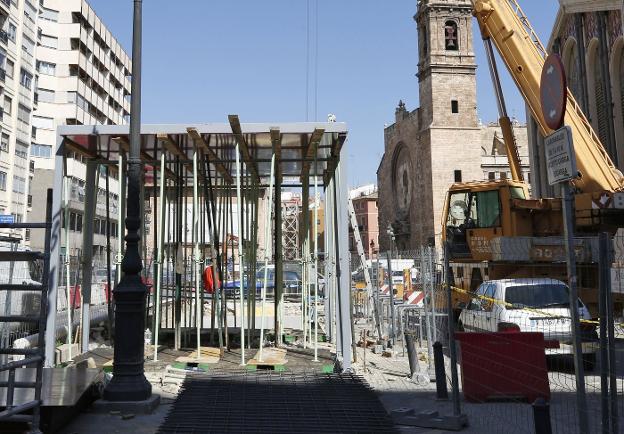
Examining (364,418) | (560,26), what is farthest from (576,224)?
(560,26)

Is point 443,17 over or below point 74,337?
over

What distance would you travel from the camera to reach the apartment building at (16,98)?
120 feet

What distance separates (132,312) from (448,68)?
166 ft

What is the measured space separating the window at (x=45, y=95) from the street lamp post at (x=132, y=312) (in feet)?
145

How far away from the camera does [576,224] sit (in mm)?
15406

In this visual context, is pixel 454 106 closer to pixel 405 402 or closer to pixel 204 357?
pixel 204 357

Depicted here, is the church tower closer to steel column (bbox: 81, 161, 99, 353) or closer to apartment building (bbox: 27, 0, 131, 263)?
apartment building (bbox: 27, 0, 131, 263)

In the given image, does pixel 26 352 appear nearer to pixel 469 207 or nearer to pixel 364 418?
pixel 364 418

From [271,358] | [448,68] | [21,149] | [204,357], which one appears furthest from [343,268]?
[448,68]

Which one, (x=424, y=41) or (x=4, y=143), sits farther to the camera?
(x=424, y=41)

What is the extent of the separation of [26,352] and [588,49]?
27818 millimetres

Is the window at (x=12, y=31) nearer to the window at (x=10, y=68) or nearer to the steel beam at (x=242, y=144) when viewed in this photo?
the window at (x=10, y=68)

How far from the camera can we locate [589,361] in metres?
9.27

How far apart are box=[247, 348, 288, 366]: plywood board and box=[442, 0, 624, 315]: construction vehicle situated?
429cm
